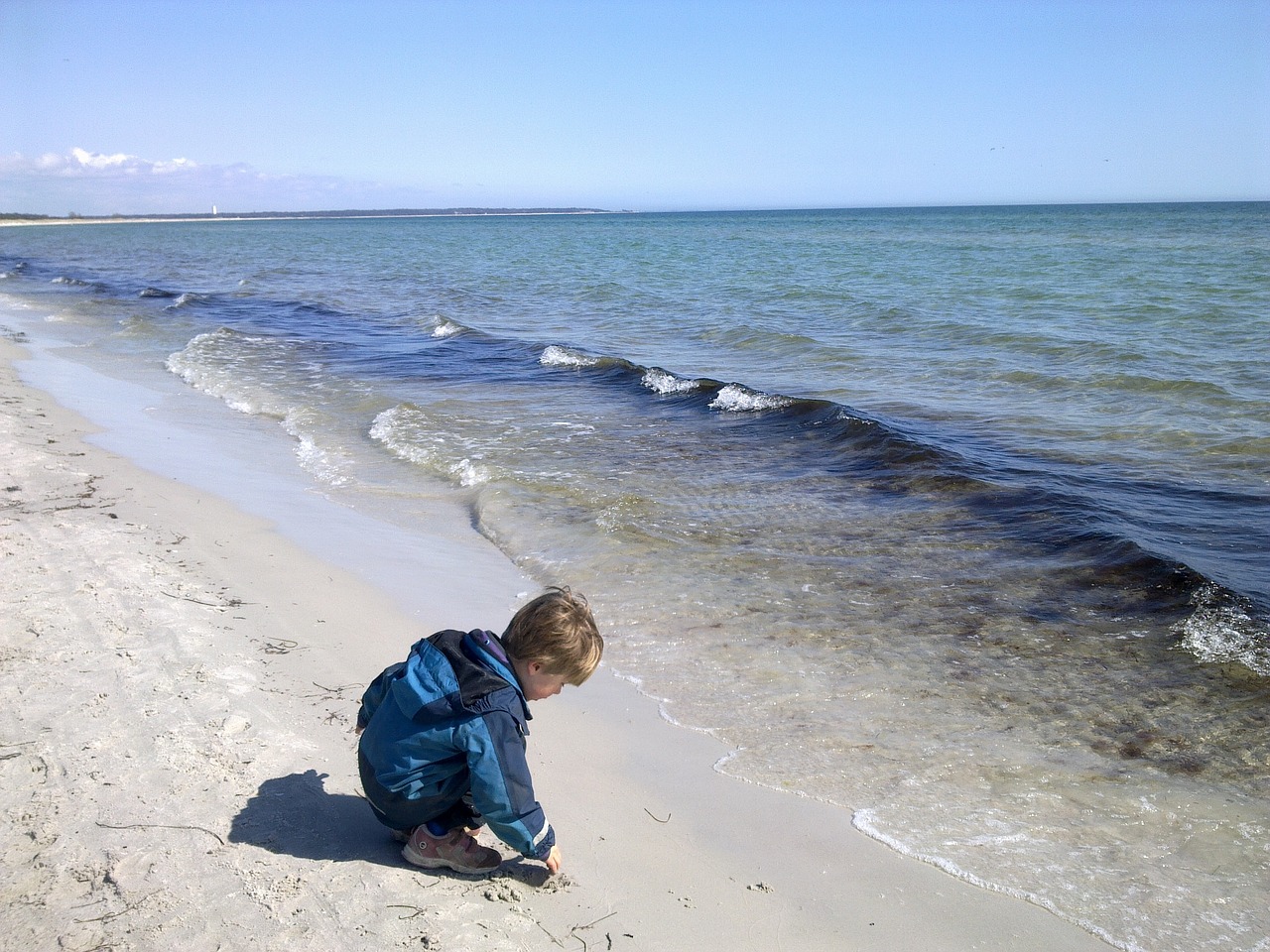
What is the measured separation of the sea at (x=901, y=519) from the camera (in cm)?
356

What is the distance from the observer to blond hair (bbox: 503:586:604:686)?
2793 mm

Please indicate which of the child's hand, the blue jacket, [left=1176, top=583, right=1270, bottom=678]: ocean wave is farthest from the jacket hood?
[left=1176, top=583, right=1270, bottom=678]: ocean wave

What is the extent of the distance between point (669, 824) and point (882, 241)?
47981 millimetres

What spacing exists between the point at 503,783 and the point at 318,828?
28.9 inches

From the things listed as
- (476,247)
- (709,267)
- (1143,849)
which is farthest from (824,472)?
(476,247)

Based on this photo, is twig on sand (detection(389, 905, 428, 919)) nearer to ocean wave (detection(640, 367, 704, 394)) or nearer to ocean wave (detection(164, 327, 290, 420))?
ocean wave (detection(164, 327, 290, 420))

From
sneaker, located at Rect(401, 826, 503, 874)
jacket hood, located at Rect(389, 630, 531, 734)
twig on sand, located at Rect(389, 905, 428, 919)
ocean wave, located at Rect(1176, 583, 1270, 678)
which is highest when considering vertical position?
jacket hood, located at Rect(389, 630, 531, 734)

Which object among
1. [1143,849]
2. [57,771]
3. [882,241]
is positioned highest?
[882,241]

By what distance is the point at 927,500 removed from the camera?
7.47 metres

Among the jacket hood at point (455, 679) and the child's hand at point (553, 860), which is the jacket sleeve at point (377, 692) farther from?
the child's hand at point (553, 860)

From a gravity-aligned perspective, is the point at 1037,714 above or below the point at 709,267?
below

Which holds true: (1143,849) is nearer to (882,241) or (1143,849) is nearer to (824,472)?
(824,472)

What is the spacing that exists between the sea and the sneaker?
1.17 m

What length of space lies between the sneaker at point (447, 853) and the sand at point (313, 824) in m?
0.05
